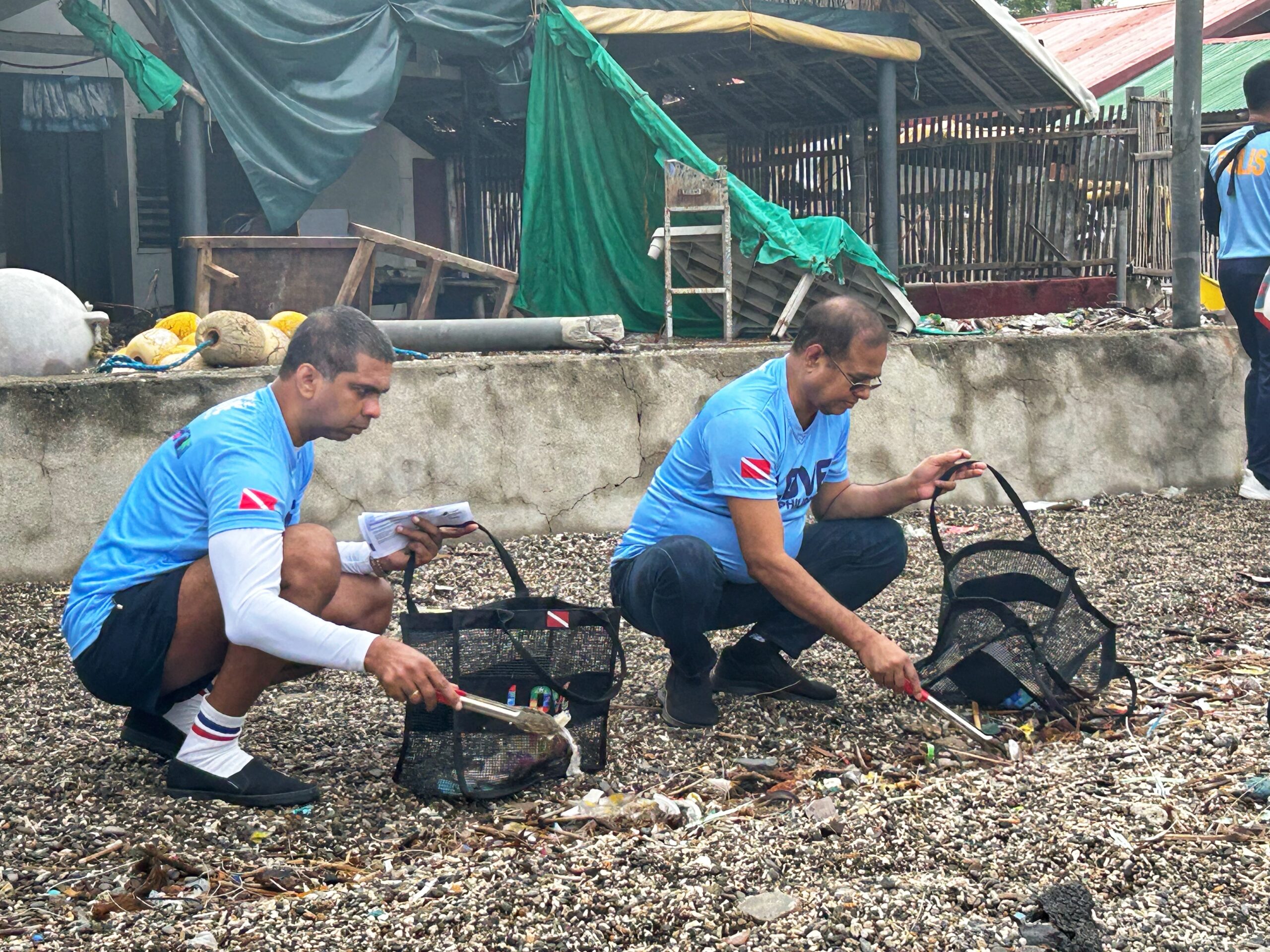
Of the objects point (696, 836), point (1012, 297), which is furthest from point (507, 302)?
point (696, 836)

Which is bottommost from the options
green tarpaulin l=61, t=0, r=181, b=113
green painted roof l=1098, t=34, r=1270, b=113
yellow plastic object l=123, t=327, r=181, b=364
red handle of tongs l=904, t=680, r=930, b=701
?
red handle of tongs l=904, t=680, r=930, b=701

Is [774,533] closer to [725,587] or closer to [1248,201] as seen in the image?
[725,587]

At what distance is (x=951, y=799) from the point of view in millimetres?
3037

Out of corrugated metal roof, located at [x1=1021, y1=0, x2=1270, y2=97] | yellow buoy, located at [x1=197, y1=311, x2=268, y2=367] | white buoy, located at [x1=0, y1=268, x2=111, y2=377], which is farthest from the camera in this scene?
corrugated metal roof, located at [x1=1021, y1=0, x2=1270, y2=97]

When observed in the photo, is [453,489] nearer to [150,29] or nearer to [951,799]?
[951,799]

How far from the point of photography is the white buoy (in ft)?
19.4

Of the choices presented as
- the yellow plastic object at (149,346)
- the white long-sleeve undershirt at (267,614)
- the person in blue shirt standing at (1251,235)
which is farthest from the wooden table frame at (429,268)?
the white long-sleeve undershirt at (267,614)

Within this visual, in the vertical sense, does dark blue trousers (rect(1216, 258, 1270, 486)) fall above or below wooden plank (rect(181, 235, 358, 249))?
below

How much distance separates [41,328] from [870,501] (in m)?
4.11

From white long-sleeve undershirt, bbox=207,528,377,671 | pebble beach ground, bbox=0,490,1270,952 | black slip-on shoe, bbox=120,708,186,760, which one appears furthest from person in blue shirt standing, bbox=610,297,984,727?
black slip-on shoe, bbox=120,708,186,760

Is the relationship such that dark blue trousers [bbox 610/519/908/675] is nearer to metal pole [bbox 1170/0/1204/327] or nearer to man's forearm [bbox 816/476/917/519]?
man's forearm [bbox 816/476/917/519]

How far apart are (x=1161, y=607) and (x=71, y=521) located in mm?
4424

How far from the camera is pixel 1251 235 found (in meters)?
6.48

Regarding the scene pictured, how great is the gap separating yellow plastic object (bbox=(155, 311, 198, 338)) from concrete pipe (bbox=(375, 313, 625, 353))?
1010mm
